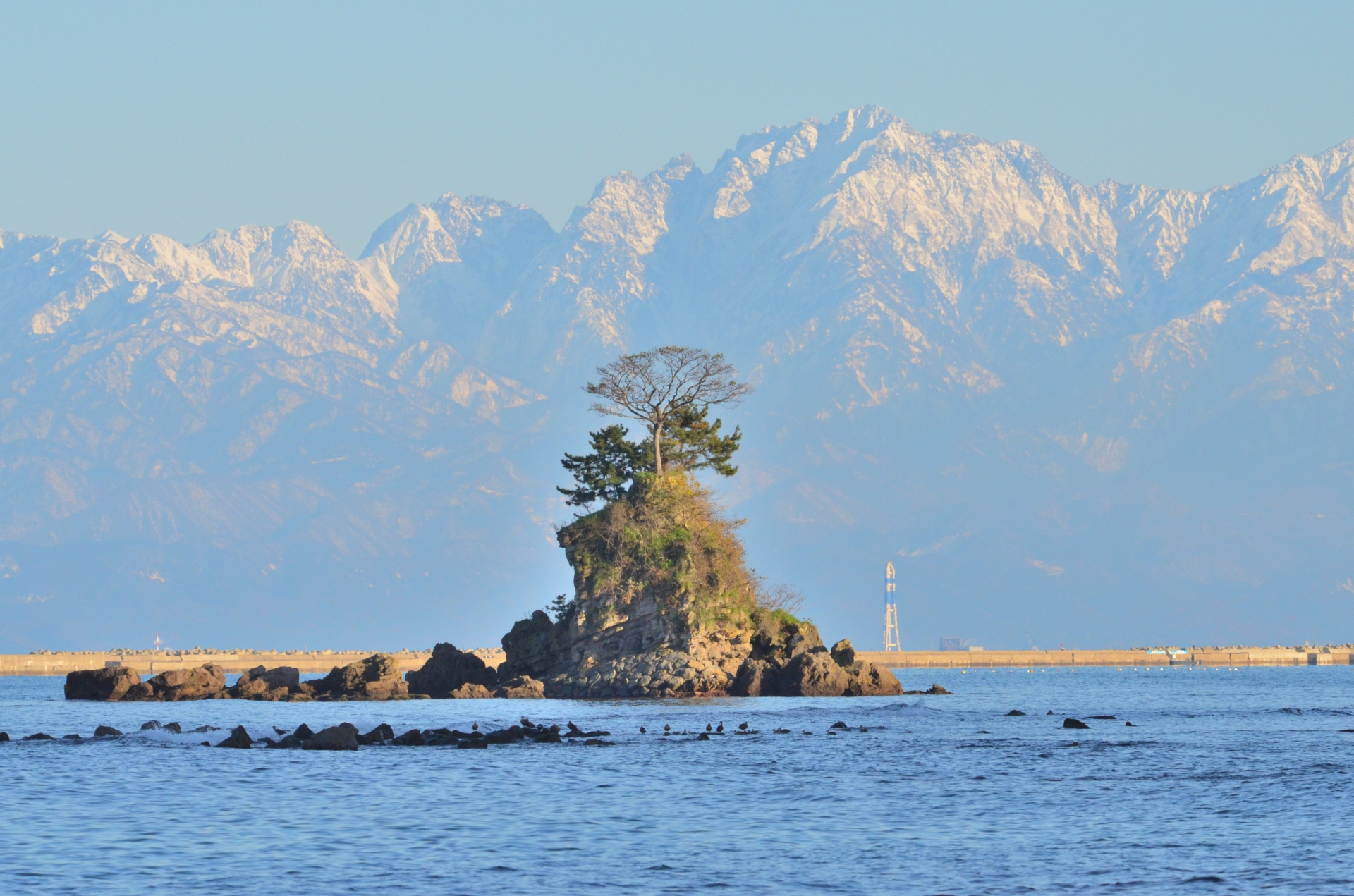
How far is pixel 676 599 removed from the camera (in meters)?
101

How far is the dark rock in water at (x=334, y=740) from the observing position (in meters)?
62.8

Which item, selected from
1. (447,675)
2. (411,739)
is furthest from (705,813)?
(447,675)

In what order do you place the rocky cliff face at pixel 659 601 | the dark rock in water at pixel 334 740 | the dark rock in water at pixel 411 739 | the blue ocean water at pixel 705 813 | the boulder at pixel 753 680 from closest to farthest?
the blue ocean water at pixel 705 813, the dark rock in water at pixel 334 740, the dark rock in water at pixel 411 739, the rocky cliff face at pixel 659 601, the boulder at pixel 753 680

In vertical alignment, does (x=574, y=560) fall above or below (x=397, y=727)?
above

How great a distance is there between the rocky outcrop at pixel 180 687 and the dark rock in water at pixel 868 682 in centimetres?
4243

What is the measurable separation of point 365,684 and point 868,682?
1323 inches

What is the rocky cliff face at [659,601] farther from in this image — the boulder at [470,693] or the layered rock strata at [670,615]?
the boulder at [470,693]

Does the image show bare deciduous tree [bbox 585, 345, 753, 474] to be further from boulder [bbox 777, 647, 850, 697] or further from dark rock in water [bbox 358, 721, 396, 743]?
dark rock in water [bbox 358, 721, 396, 743]

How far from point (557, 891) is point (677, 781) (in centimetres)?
1928

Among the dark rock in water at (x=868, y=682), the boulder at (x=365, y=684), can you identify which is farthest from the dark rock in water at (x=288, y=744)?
the dark rock in water at (x=868, y=682)

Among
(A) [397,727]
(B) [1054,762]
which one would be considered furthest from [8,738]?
(B) [1054,762]

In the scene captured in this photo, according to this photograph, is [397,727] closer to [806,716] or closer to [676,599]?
[806,716]

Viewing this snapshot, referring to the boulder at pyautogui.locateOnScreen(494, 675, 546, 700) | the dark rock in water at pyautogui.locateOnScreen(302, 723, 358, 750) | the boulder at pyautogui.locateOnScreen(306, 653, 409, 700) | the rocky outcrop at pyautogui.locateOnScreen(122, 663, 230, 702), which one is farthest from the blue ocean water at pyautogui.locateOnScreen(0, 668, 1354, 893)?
the boulder at pyautogui.locateOnScreen(306, 653, 409, 700)

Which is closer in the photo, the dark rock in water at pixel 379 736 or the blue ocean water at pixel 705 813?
the blue ocean water at pixel 705 813
